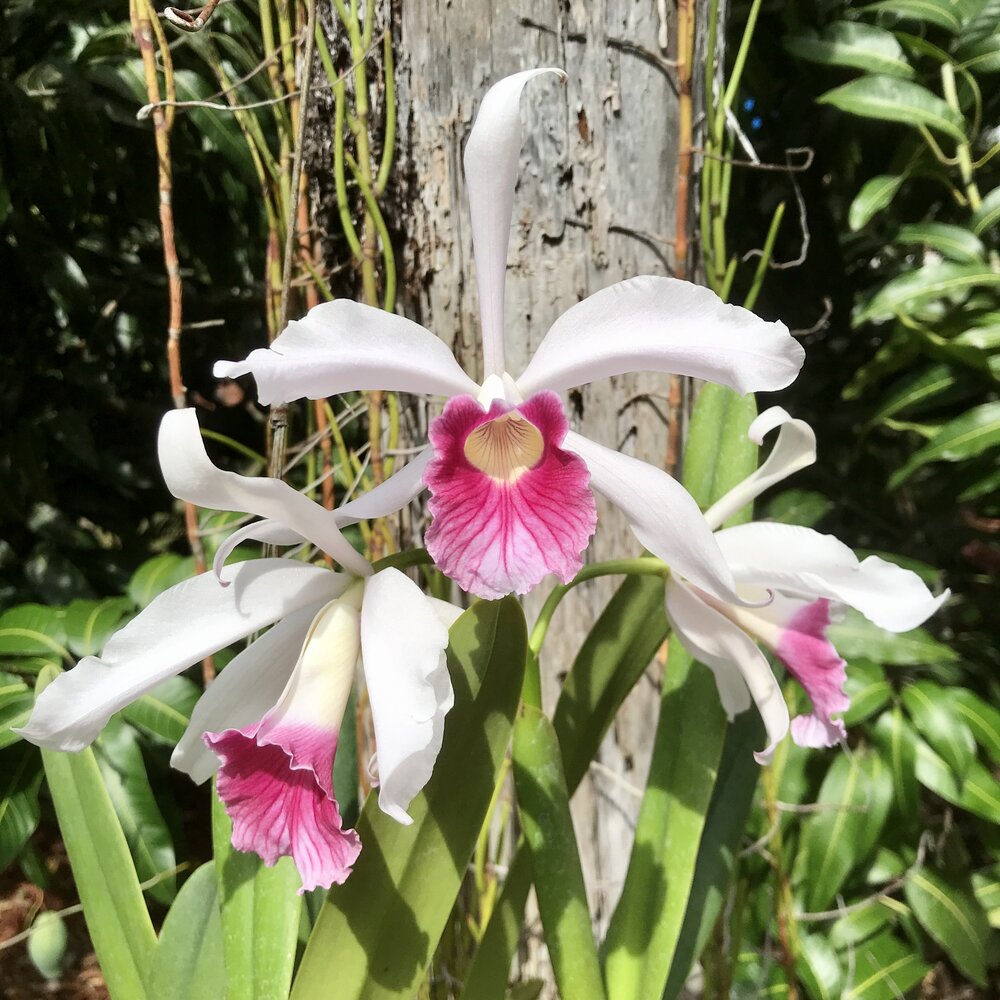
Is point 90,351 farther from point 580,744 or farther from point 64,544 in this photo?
point 580,744

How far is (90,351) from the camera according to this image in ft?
5.47

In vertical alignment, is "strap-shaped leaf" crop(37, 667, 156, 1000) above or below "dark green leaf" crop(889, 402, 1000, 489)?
below

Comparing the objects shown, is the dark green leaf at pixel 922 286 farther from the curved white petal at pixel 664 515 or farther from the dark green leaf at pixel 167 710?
the dark green leaf at pixel 167 710

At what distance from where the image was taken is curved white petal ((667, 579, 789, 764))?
706 mm

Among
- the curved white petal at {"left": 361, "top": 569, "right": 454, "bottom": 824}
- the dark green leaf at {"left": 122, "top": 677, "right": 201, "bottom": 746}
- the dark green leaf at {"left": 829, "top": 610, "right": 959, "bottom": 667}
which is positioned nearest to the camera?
the curved white petal at {"left": 361, "top": 569, "right": 454, "bottom": 824}

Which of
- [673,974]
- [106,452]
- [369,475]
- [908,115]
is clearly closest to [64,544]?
[106,452]

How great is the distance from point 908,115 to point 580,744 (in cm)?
115

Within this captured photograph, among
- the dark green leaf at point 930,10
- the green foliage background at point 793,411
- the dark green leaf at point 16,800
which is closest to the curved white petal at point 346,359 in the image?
the green foliage background at point 793,411

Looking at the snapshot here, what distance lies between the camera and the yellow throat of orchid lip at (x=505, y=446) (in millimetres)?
614

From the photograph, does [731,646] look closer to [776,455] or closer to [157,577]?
[776,455]

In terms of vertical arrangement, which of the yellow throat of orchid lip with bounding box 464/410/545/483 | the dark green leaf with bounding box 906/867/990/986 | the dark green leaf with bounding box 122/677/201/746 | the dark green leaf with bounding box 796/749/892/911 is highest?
the yellow throat of orchid lip with bounding box 464/410/545/483

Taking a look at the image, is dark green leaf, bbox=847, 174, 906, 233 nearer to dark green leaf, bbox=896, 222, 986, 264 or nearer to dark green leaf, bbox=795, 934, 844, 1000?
dark green leaf, bbox=896, 222, 986, 264

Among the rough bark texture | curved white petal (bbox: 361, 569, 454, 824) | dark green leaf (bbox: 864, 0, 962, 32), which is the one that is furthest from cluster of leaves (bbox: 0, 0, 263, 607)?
dark green leaf (bbox: 864, 0, 962, 32)

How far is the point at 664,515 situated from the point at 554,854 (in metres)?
0.31
